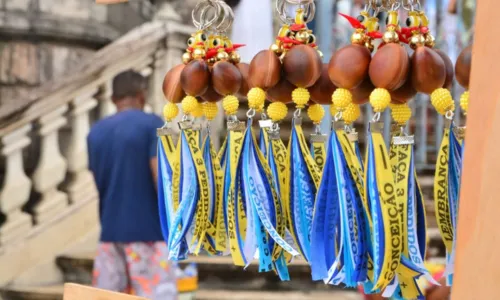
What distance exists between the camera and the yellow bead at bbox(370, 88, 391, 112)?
2.03ft

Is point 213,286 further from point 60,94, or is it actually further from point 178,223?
point 178,223

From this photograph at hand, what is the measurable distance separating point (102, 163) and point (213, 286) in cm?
85

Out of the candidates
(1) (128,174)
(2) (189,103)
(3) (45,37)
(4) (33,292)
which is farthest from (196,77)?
(3) (45,37)

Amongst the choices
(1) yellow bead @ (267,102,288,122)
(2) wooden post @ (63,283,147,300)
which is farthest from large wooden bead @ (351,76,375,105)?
(2) wooden post @ (63,283,147,300)

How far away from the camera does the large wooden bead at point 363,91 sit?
67 centimetres

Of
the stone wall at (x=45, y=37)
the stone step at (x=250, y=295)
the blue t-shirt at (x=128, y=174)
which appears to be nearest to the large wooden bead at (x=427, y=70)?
the blue t-shirt at (x=128, y=174)

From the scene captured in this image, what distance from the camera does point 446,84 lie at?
0.68 m

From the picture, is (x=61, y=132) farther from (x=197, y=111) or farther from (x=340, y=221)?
(x=340, y=221)

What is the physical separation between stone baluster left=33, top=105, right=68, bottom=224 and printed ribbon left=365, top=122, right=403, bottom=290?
2.24 m

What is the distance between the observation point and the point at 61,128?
2.89 metres

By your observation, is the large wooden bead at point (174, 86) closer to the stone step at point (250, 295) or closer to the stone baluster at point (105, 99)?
the stone step at point (250, 295)

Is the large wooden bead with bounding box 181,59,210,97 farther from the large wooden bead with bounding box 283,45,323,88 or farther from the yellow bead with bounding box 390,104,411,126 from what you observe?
the yellow bead with bounding box 390,104,411,126

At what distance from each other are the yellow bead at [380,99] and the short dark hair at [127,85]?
1274 mm

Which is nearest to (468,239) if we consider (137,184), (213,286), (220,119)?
(137,184)
